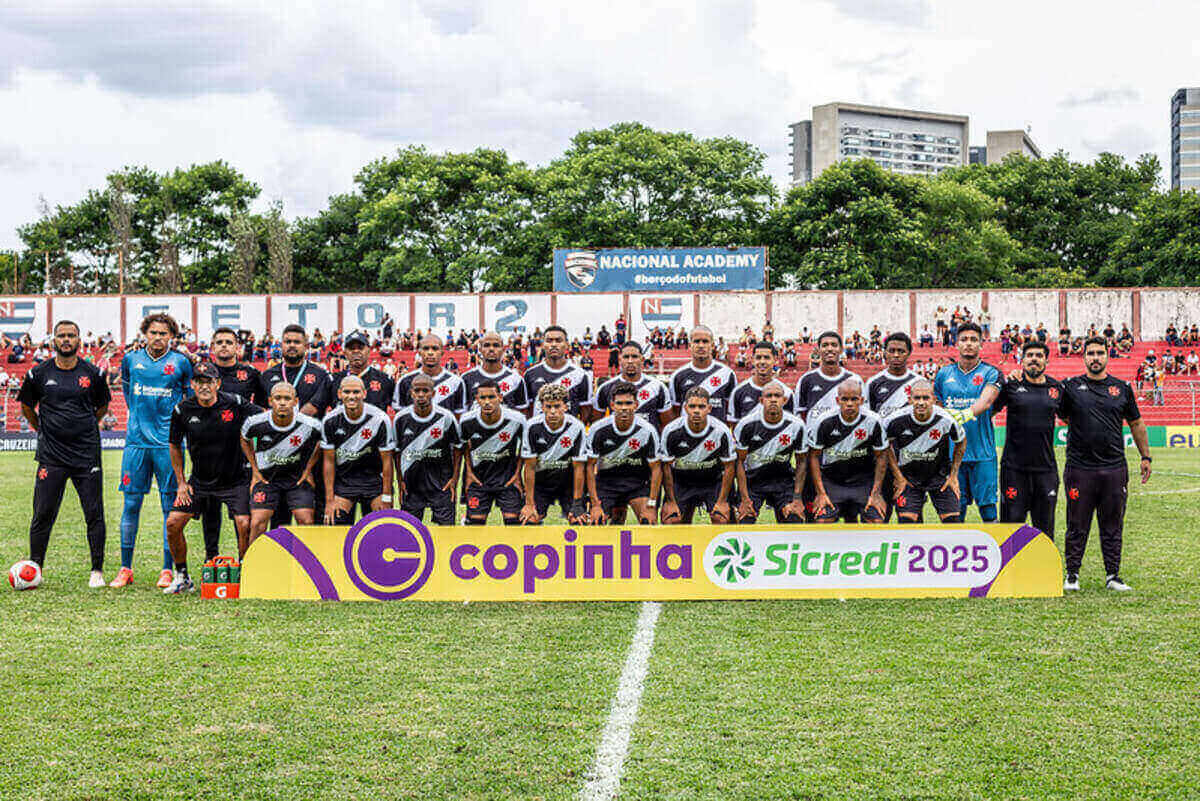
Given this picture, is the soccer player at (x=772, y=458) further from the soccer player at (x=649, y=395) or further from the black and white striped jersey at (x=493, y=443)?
the black and white striped jersey at (x=493, y=443)

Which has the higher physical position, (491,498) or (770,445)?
(770,445)

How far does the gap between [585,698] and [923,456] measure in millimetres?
4362

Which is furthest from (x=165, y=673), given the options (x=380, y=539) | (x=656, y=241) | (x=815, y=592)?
(x=656, y=241)

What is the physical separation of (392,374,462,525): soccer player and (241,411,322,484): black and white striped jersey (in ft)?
2.31

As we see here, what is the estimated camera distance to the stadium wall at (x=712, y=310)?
42.0m

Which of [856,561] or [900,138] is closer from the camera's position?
[856,561]

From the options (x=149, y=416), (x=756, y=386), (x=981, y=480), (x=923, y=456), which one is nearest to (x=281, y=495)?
(x=149, y=416)

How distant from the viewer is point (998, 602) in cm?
753

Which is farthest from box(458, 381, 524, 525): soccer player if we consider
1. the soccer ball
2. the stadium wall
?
the stadium wall

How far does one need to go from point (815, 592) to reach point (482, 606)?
8.34ft

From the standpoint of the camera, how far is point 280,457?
8.18 m

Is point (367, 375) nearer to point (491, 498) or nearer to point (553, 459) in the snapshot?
point (491, 498)

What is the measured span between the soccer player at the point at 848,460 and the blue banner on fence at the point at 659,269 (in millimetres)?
33914

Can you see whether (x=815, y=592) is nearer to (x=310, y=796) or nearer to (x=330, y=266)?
(x=310, y=796)
